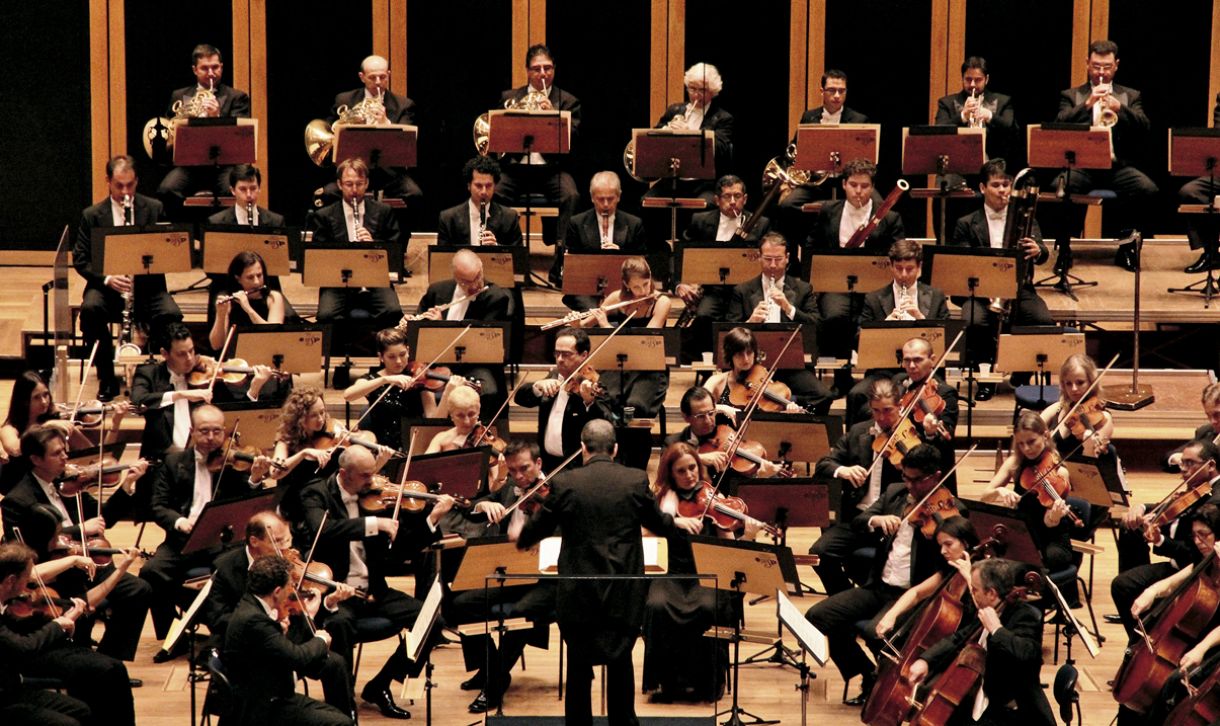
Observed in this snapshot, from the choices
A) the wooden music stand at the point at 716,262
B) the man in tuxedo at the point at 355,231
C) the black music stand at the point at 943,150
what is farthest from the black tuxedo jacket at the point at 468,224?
the black music stand at the point at 943,150

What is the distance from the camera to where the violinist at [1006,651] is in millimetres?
6066

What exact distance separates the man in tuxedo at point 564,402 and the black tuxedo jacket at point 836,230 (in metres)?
1.68

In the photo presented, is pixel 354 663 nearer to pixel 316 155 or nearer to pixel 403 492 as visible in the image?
pixel 403 492

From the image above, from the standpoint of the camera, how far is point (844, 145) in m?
9.98

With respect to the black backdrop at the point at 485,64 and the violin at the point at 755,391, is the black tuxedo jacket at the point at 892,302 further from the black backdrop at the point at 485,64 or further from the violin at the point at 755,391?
the black backdrop at the point at 485,64

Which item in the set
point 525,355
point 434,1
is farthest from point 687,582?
point 434,1

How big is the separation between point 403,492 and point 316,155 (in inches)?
158

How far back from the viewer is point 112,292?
9.57 meters

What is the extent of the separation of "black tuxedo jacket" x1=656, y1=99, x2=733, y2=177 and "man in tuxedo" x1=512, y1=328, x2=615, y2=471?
95.5 inches

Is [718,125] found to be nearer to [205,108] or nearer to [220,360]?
[205,108]

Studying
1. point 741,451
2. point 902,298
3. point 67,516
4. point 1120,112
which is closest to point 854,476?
point 741,451

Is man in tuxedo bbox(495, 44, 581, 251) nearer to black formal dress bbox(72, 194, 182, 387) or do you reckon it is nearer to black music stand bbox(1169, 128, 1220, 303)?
black formal dress bbox(72, 194, 182, 387)

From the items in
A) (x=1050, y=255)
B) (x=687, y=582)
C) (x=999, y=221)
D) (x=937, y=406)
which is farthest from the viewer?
(x=1050, y=255)

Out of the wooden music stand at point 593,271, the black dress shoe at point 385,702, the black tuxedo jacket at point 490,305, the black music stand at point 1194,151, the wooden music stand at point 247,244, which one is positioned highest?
the black music stand at point 1194,151
